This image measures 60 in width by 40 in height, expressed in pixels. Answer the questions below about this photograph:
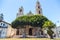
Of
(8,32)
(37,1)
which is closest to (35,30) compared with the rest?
(8,32)

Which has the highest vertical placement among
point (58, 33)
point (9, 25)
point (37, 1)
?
point (37, 1)

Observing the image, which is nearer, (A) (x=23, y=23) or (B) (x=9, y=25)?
(A) (x=23, y=23)

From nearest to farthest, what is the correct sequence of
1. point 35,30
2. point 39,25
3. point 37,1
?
1. point 39,25
2. point 35,30
3. point 37,1

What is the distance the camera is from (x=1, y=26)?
4444 cm

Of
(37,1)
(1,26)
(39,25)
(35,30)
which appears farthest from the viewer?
(37,1)

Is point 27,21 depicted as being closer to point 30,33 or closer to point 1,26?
point 30,33

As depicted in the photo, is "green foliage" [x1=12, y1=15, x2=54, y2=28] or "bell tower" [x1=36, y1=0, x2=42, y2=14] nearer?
"green foliage" [x1=12, y1=15, x2=54, y2=28]

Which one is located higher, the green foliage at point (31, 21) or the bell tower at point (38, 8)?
the bell tower at point (38, 8)

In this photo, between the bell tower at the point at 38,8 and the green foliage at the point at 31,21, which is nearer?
the green foliage at the point at 31,21

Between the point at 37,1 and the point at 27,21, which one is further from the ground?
the point at 37,1

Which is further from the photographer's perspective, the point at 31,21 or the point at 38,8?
the point at 38,8

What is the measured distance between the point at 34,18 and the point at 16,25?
17.8 ft

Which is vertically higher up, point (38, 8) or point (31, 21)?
point (38, 8)

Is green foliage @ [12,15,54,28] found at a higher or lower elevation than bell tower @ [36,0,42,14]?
lower
